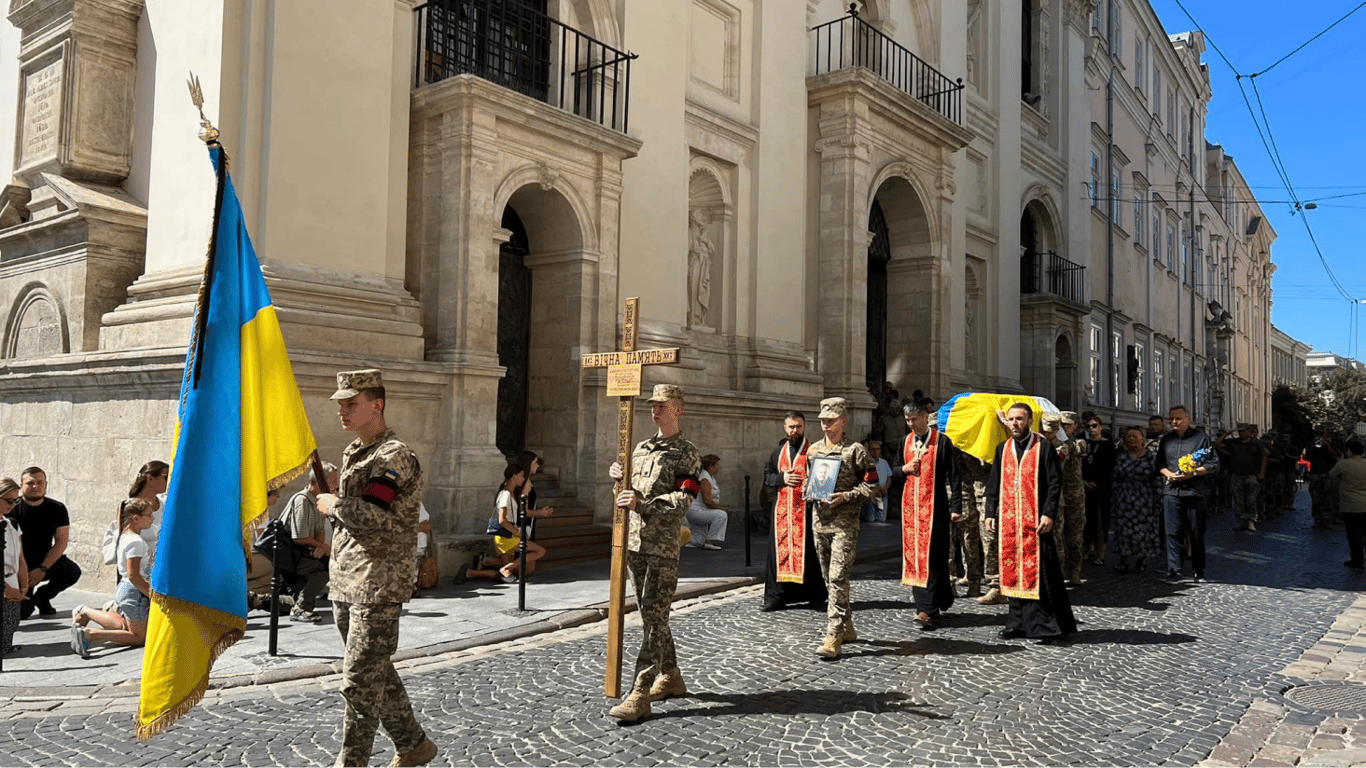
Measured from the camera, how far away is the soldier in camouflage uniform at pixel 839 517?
703cm

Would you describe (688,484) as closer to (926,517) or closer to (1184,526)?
(926,517)

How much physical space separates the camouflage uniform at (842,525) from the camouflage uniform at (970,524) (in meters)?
2.45

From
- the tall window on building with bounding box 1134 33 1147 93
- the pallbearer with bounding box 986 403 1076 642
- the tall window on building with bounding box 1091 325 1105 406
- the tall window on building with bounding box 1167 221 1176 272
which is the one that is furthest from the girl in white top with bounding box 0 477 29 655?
the tall window on building with bounding box 1167 221 1176 272

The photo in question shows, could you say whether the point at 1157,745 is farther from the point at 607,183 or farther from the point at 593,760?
the point at 607,183

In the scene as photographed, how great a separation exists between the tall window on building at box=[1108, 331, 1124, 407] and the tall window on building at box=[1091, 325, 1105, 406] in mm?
792

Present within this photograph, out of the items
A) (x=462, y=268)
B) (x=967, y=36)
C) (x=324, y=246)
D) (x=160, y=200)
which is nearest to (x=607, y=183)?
(x=462, y=268)

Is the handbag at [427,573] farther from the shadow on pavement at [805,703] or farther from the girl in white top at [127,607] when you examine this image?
the shadow on pavement at [805,703]

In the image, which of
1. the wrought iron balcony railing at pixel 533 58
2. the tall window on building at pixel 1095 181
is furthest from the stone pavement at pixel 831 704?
the tall window on building at pixel 1095 181

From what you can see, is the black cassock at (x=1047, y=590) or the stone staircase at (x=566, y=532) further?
the stone staircase at (x=566, y=532)

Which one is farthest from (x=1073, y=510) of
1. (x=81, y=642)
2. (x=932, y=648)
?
(x=81, y=642)

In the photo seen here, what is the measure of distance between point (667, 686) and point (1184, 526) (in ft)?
24.5

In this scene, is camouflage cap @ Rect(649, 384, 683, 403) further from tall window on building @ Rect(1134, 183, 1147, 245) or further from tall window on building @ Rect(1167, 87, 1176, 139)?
tall window on building @ Rect(1167, 87, 1176, 139)

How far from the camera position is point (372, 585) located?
431 centimetres

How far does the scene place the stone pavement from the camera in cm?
492
